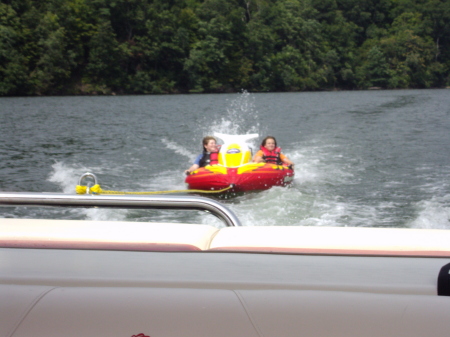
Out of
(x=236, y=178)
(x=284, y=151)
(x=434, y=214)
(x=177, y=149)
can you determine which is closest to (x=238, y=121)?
(x=177, y=149)

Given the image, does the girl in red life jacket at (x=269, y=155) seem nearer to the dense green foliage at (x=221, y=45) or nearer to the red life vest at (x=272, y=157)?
the red life vest at (x=272, y=157)

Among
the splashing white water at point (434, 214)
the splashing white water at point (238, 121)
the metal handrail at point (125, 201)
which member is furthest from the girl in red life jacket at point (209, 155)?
the splashing white water at point (238, 121)

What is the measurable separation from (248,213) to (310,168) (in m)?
4.26

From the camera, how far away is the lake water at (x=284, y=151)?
743cm

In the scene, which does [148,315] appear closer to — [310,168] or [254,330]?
[254,330]

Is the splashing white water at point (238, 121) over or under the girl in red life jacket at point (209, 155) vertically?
over

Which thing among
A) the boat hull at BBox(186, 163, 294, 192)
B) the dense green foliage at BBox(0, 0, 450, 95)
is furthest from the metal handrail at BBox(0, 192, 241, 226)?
the dense green foliage at BBox(0, 0, 450, 95)

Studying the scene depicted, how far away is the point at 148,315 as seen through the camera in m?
0.99

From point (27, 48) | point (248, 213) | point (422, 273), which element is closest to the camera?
point (422, 273)

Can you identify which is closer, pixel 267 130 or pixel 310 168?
pixel 310 168

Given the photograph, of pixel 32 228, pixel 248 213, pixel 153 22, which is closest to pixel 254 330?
pixel 32 228

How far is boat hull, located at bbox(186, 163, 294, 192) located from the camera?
8.05 meters

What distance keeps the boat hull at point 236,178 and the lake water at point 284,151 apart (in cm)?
16

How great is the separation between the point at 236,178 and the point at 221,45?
45.1 metres
